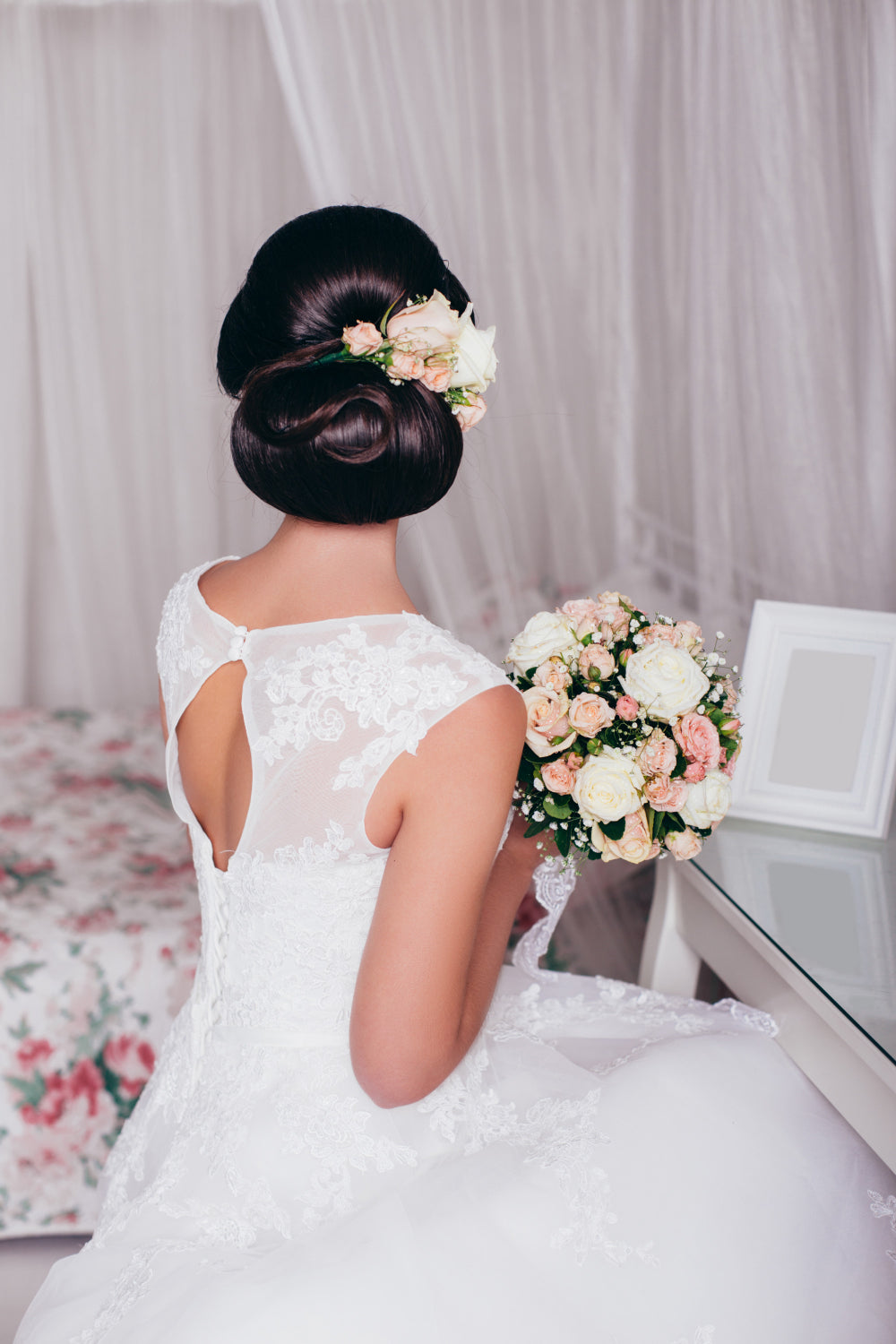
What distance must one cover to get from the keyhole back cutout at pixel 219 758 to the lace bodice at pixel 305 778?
15 mm

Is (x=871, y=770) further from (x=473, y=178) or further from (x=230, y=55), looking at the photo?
(x=230, y=55)

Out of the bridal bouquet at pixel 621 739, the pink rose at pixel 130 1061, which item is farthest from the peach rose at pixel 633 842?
the pink rose at pixel 130 1061

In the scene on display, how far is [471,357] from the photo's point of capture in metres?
1.11

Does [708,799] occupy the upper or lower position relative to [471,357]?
lower

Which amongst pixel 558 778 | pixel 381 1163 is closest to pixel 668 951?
pixel 558 778

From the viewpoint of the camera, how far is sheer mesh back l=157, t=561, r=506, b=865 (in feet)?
3.37

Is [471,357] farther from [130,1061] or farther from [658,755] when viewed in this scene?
[130,1061]

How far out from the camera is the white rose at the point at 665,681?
49.2 inches

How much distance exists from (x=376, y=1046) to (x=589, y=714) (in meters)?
0.44

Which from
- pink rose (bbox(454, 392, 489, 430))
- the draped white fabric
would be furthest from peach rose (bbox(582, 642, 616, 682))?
the draped white fabric

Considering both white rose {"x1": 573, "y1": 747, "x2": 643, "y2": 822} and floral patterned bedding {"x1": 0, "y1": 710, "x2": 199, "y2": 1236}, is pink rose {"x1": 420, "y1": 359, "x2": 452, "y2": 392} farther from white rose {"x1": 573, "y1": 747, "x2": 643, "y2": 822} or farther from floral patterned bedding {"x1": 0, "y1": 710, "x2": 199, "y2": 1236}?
floral patterned bedding {"x1": 0, "y1": 710, "x2": 199, "y2": 1236}

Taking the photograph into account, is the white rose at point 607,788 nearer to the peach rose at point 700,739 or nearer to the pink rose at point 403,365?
the peach rose at point 700,739

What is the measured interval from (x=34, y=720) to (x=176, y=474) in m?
0.88

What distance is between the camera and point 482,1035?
4.38 feet
